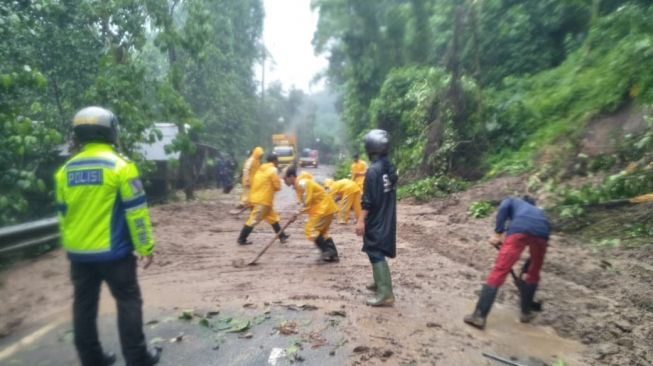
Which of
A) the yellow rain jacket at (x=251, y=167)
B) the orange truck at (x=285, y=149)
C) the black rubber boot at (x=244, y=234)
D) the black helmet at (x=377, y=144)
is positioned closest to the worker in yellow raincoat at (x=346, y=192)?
the black rubber boot at (x=244, y=234)

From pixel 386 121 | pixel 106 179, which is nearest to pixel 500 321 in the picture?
pixel 106 179

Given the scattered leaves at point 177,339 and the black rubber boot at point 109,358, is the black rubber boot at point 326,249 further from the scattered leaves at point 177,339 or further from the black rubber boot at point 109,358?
the black rubber boot at point 109,358

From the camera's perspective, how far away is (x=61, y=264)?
732 cm

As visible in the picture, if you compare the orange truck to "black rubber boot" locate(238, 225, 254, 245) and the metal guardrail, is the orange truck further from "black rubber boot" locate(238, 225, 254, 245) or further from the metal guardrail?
the metal guardrail

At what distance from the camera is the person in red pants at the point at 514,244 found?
5188 mm

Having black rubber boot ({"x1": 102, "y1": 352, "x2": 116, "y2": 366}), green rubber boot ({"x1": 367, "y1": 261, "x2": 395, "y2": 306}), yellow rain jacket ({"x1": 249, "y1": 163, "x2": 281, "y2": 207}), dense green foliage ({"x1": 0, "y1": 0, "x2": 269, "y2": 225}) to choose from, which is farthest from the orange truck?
black rubber boot ({"x1": 102, "y1": 352, "x2": 116, "y2": 366})

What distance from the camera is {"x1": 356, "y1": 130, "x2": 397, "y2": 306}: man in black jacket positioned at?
557 cm

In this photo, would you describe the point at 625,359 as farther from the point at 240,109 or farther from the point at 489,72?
the point at 240,109

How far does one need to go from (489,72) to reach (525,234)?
1682 centimetres

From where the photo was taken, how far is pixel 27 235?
718 cm

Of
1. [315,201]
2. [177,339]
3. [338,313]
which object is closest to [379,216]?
[338,313]

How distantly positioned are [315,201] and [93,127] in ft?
14.6

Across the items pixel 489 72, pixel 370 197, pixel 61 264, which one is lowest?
pixel 61 264

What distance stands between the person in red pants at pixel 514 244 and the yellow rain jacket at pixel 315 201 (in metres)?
2.92
